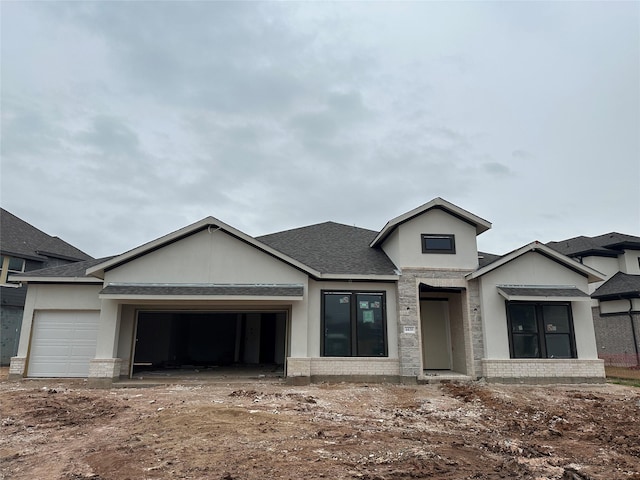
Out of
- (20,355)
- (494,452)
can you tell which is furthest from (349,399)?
(20,355)

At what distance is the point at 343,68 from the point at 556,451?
13770 millimetres

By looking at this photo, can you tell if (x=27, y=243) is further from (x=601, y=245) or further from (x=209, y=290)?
(x=601, y=245)

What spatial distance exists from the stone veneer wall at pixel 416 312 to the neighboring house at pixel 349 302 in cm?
3

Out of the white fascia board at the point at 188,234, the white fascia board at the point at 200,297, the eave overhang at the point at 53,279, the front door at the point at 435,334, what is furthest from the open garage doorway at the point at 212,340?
the front door at the point at 435,334

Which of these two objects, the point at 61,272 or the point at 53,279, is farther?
the point at 61,272

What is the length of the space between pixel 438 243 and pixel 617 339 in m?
14.0

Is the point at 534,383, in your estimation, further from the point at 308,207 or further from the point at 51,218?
the point at 51,218

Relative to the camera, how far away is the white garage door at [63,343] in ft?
44.8

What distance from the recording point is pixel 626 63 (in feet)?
47.6

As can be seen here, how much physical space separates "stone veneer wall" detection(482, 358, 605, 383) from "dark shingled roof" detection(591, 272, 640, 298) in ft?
31.5

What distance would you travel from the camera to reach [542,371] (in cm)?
1274

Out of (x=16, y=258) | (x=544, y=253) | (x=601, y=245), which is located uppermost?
(x=601, y=245)

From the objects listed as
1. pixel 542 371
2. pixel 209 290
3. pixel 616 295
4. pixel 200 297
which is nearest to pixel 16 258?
pixel 209 290

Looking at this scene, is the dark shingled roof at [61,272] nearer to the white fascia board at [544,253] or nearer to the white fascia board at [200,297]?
the white fascia board at [200,297]
